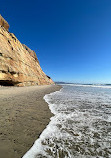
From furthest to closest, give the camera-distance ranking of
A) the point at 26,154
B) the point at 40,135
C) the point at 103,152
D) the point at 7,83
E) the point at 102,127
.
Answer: the point at 7,83, the point at 102,127, the point at 40,135, the point at 103,152, the point at 26,154

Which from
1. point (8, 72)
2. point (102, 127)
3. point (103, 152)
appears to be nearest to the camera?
point (103, 152)

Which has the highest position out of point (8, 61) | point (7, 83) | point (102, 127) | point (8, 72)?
point (8, 61)

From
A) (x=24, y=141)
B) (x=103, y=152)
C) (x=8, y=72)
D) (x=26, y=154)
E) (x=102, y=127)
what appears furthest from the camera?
(x=8, y=72)

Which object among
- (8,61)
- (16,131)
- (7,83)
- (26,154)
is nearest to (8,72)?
(8,61)

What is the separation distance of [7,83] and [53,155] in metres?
19.8

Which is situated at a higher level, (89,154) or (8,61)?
(8,61)

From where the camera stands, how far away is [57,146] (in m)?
2.20

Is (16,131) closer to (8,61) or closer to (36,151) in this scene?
(36,151)

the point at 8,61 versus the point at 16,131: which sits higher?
the point at 8,61

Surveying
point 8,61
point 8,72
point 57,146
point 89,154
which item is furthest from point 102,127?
point 8,61

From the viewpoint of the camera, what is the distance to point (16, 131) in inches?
108

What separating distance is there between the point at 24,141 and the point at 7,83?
18982 mm

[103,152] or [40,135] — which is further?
[40,135]

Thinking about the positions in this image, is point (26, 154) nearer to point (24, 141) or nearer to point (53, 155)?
point (24, 141)
